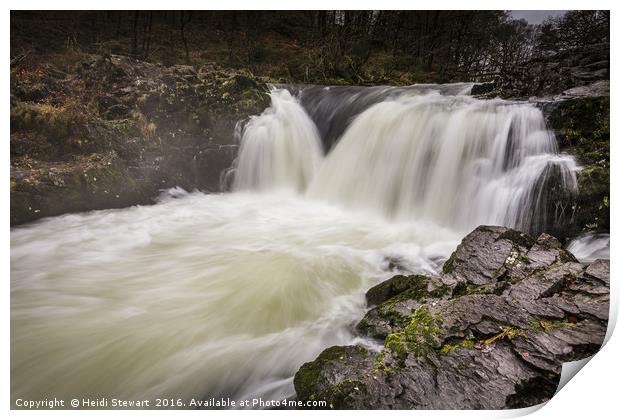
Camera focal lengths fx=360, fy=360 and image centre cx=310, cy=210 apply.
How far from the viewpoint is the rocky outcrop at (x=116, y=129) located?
2.72 metres

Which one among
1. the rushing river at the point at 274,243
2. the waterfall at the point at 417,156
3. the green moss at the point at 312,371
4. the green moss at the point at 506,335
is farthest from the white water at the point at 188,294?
the green moss at the point at 506,335

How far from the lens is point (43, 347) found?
77.2 inches

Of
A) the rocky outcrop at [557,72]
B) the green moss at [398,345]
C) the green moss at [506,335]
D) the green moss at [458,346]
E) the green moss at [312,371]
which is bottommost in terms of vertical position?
the green moss at [312,371]

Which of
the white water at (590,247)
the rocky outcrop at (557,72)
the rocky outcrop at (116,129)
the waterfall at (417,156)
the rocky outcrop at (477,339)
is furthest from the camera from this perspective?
the waterfall at (417,156)

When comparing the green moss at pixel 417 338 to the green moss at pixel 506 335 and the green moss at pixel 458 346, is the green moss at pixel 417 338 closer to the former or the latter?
the green moss at pixel 458 346

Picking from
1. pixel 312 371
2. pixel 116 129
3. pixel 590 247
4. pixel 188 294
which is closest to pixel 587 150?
pixel 590 247

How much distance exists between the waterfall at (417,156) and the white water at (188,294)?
38 cm

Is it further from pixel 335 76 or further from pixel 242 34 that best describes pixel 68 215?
pixel 335 76

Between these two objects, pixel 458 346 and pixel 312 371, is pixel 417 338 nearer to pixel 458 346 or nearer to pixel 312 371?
pixel 458 346

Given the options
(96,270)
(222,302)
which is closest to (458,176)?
(222,302)

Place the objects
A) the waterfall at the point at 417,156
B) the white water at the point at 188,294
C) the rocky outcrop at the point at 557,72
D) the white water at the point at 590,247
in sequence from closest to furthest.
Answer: the white water at the point at 188,294 < the white water at the point at 590,247 < the rocky outcrop at the point at 557,72 < the waterfall at the point at 417,156

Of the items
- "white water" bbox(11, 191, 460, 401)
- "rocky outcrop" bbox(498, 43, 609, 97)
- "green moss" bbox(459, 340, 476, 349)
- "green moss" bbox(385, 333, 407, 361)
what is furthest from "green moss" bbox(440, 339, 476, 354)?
"rocky outcrop" bbox(498, 43, 609, 97)

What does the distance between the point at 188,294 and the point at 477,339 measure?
1789 millimetres

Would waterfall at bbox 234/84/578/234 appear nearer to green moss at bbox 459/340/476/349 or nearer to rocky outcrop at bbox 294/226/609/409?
rocky outcrop at bbox 294/226/609/409
